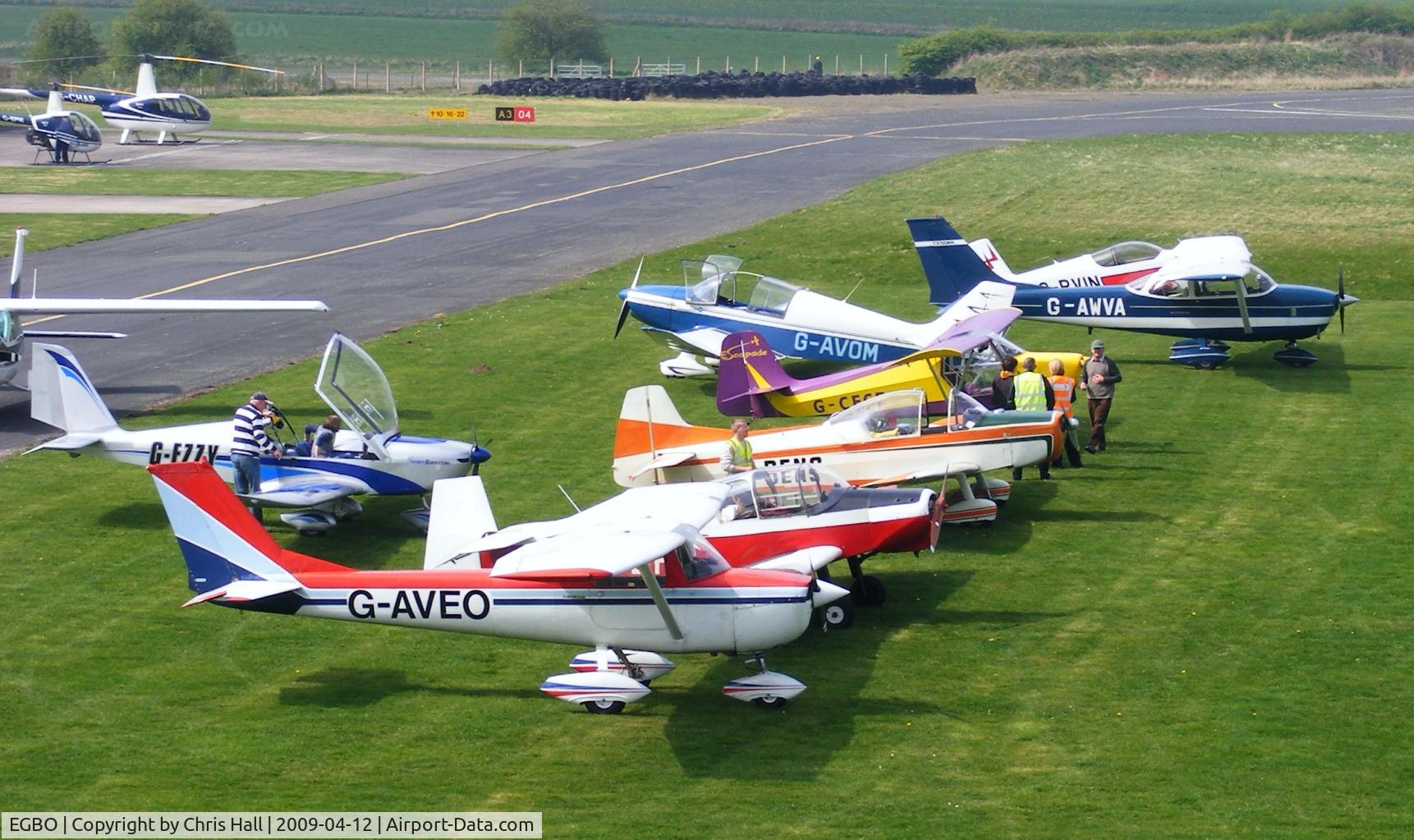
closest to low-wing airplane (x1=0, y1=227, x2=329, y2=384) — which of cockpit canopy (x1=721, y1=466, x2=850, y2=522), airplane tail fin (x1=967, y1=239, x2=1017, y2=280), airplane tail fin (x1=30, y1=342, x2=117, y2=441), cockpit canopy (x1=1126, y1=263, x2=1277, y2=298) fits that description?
airplane tail fin (x1=30, y1=342, x2=117, y2=441)

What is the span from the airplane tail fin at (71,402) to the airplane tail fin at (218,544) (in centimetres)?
586

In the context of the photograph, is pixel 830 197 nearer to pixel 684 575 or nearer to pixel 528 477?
pixel 528 477

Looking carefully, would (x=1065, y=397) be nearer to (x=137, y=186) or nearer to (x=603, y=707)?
(x=603, y=707)

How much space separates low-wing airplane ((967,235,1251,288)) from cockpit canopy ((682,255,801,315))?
5.45 metres

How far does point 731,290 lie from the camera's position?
26750mm

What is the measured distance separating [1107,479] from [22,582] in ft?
46.9

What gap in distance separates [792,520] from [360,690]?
4.75m

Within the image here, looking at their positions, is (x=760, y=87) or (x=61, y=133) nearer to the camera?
(x=61, y=133)

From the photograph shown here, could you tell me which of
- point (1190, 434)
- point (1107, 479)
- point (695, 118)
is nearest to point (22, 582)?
point (1107, 479)

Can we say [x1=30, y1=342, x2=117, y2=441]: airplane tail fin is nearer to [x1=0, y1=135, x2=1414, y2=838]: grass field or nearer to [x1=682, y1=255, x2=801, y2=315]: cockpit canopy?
[x1=0, y1=135, x2=1414, y2=838]: grass field

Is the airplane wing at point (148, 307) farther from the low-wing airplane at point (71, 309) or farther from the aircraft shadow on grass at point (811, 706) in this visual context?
the aircraft shadow on grass at point (811, 706)

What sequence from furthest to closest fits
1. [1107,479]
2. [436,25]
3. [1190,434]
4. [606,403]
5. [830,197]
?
[436,25], [830,197], [606,403], [1190,434], [1107,479]

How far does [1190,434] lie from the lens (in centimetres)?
2356

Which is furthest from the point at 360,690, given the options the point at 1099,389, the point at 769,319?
the point at 769,319
